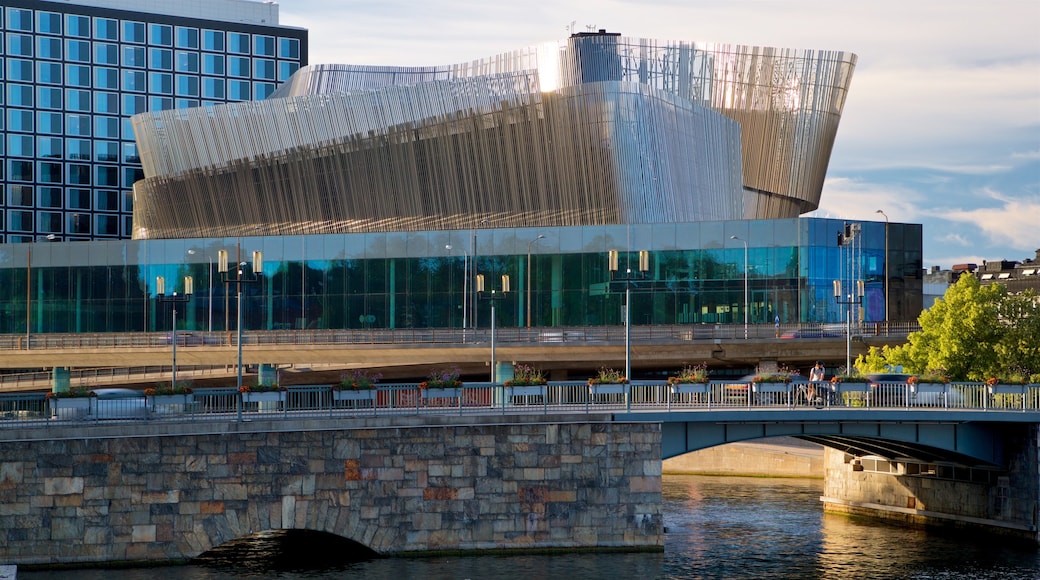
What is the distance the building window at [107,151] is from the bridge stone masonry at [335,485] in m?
101

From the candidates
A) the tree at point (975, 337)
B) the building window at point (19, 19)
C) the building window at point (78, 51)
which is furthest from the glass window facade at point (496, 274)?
→ the building window at point (78, 51)

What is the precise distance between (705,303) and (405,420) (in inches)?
1722

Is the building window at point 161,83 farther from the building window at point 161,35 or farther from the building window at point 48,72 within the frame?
the building window at point 48,72

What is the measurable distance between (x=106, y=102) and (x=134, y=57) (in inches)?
198

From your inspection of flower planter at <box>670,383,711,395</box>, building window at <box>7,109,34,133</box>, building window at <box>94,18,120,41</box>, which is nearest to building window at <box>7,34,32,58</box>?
building window at <box>7,109,34,133</box>

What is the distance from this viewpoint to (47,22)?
13212cm

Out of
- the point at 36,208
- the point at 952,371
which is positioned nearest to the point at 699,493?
the point at 952,371

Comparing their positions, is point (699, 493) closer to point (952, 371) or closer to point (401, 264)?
point (952, 371)

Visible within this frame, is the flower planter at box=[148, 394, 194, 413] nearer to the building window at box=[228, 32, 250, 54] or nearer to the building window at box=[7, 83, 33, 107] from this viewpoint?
the building window at box=[7, 83, 33, 107]

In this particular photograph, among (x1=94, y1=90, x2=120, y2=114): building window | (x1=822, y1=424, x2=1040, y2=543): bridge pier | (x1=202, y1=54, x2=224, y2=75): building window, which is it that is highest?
(x1=202, y1=54, x2=224, y2=75): building window

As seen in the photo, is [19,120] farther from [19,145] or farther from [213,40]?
[213,40]

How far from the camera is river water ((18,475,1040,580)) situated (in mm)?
40500

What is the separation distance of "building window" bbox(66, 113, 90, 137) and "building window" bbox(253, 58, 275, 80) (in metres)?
16.7

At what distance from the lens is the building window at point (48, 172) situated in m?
134
